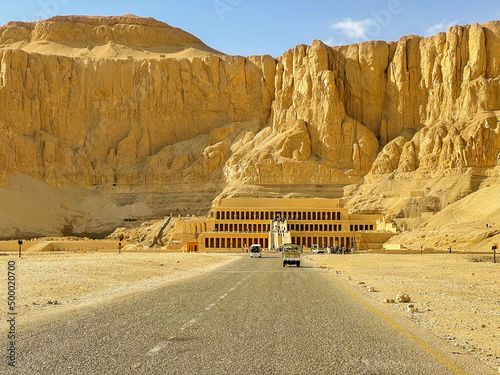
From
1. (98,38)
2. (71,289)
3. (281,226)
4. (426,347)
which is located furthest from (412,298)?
(98,38)

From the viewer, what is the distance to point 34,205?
11644 centimetres

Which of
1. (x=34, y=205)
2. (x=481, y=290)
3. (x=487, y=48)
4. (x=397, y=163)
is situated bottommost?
(x=481, y=290)

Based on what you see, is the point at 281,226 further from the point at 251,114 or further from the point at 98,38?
the point at 98,38

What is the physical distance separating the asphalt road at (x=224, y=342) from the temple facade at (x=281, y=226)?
7181 cm

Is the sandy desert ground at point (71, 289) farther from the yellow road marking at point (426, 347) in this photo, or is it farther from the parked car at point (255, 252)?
the parked car at point (255, 252)

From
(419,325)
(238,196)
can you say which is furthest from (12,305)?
(238,196)

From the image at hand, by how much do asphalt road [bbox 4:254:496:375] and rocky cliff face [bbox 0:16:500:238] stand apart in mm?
97118

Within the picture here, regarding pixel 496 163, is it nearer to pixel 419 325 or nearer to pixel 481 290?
pixel 481 290

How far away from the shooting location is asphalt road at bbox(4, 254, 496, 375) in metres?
8.25

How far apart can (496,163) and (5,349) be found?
347ft

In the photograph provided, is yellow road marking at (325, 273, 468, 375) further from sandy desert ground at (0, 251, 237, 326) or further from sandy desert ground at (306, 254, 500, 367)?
sandy desert ground at (0, 251, 237, 326)

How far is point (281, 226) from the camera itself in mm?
91875

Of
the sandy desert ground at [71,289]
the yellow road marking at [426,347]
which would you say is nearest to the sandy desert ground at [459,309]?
the yellow road marking at [426,347]

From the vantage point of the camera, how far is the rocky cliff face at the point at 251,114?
11694 centimetres
